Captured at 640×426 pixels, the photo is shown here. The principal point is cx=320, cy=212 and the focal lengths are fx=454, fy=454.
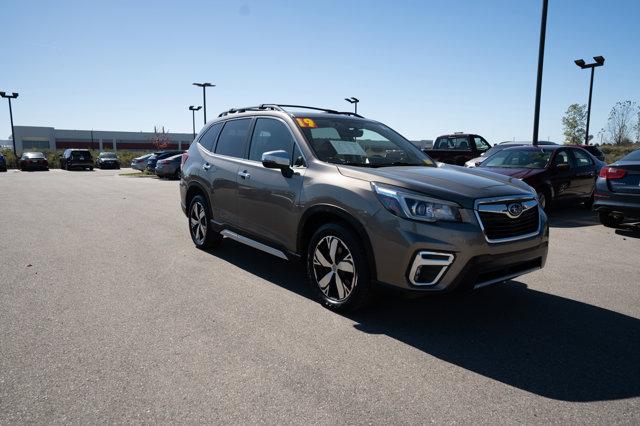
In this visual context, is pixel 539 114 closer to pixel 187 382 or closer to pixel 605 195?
pixel 605 195

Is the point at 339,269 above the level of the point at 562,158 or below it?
below

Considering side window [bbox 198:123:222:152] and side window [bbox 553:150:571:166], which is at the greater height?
side window [bbox 198:123:222:152]

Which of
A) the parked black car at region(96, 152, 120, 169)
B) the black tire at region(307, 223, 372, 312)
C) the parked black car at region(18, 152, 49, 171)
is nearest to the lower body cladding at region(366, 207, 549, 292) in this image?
the black tire at region(307, 223, 372, 312)

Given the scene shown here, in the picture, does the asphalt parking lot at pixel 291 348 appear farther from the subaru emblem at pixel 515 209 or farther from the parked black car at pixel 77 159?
the parked black car at pixel 77 159

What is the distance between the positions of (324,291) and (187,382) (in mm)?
1623

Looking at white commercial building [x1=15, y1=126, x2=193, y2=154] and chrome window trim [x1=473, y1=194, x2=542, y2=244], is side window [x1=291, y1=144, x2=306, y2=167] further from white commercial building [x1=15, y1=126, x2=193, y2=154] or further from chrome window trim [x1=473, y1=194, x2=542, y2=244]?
white commercial building [x1=15, y1=126, x2=193, y2=154]

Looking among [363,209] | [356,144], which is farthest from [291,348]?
[356,144]

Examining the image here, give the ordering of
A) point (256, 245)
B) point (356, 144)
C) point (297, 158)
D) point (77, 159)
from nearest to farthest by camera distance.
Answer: point (297, 158) → point (356, 144) → point (256, 245) → point (77, 159)

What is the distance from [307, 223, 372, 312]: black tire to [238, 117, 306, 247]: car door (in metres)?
0.43

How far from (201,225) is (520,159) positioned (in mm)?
7410

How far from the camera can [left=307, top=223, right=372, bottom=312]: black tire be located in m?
3.78

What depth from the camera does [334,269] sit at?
405 cm

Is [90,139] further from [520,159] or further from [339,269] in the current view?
[339,269]

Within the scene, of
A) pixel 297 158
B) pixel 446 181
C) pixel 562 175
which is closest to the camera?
pixel 446 181
